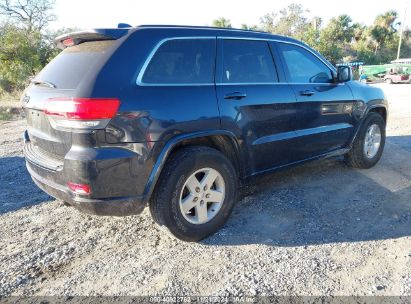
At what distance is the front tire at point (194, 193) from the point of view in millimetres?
2990

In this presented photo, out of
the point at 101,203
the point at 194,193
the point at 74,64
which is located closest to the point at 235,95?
the point at 194,193

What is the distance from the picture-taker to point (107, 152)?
2.65 m

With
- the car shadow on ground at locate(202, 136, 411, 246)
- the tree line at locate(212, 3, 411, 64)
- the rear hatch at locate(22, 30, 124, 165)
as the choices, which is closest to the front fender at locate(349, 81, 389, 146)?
the car shadow on ground at locate(202, 136, 411, 246)

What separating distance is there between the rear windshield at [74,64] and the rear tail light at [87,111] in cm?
22

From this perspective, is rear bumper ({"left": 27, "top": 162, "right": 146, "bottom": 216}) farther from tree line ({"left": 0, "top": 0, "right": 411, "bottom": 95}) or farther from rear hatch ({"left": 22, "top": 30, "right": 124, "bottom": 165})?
→ tree line ({"left": 0, "top": 0, "right": 411, "bottom": 95})

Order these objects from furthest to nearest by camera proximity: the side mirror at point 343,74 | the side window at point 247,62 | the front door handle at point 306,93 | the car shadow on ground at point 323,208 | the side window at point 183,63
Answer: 1. the side mirror at point 343,74
2. the front door handle at point 306,93
3. the side window at point 247,62
4. the car shadow on ground at point 323,208
5. the side window at point 183,63

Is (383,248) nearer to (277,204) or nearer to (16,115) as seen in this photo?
(277,204)

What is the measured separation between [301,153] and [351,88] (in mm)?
1376

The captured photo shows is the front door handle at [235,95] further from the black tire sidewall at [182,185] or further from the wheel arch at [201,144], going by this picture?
the black tire sidewall at [182,185]

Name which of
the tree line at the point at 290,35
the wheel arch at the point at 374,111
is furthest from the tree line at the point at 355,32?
the wheel arch at the point at 374,111

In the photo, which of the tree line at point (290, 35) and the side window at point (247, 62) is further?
the tree line at point (290, 35)

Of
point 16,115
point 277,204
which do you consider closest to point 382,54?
point 16,115

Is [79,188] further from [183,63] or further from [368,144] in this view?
[368,144]

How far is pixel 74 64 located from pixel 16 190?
2.45 metres
